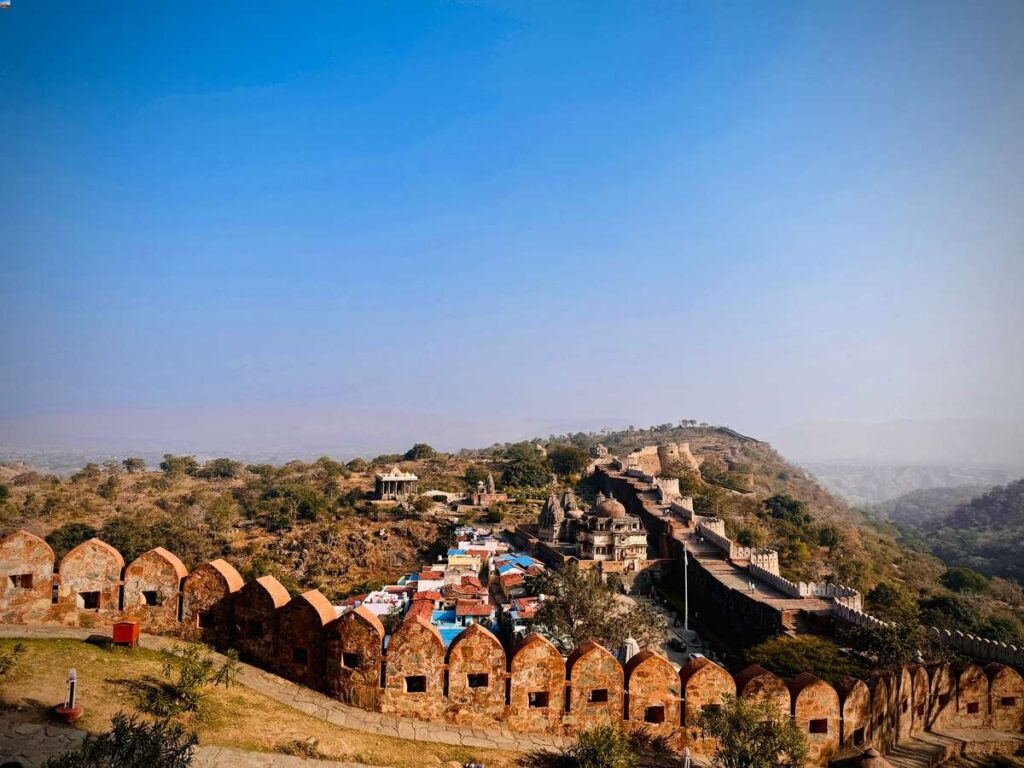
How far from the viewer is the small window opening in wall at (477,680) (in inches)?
382

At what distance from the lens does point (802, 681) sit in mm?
10531

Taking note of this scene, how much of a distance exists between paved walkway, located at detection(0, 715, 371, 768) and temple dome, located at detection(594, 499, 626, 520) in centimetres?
3442

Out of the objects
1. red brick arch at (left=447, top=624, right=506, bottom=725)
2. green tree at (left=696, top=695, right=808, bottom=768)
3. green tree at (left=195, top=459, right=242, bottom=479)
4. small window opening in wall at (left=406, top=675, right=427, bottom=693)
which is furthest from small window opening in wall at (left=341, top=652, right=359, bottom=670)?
green tree at (left=195, top=459, right=242, bottom=479)

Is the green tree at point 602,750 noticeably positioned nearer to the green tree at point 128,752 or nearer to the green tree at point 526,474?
the green tree at point 128,752

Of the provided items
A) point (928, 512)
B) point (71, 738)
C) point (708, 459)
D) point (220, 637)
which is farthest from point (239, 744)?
point (928, 512)

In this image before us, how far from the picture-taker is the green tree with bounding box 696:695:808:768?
8891 millimetres

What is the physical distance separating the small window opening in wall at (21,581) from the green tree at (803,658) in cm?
1905

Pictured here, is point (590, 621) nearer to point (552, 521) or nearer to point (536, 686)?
point (536, 686)

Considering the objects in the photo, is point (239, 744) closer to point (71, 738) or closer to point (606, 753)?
point (71, 738)

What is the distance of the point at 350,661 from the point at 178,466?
7496cm

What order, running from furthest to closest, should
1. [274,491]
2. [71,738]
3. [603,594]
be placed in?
1. [274,491]
2. [603,594]
3. [71,738]

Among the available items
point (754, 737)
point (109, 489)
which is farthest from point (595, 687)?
point (109, 489)

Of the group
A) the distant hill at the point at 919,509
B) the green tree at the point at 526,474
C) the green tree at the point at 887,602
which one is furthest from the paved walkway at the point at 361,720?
the distant hill at the point at 919,509

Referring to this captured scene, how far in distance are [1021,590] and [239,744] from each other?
68.8m
